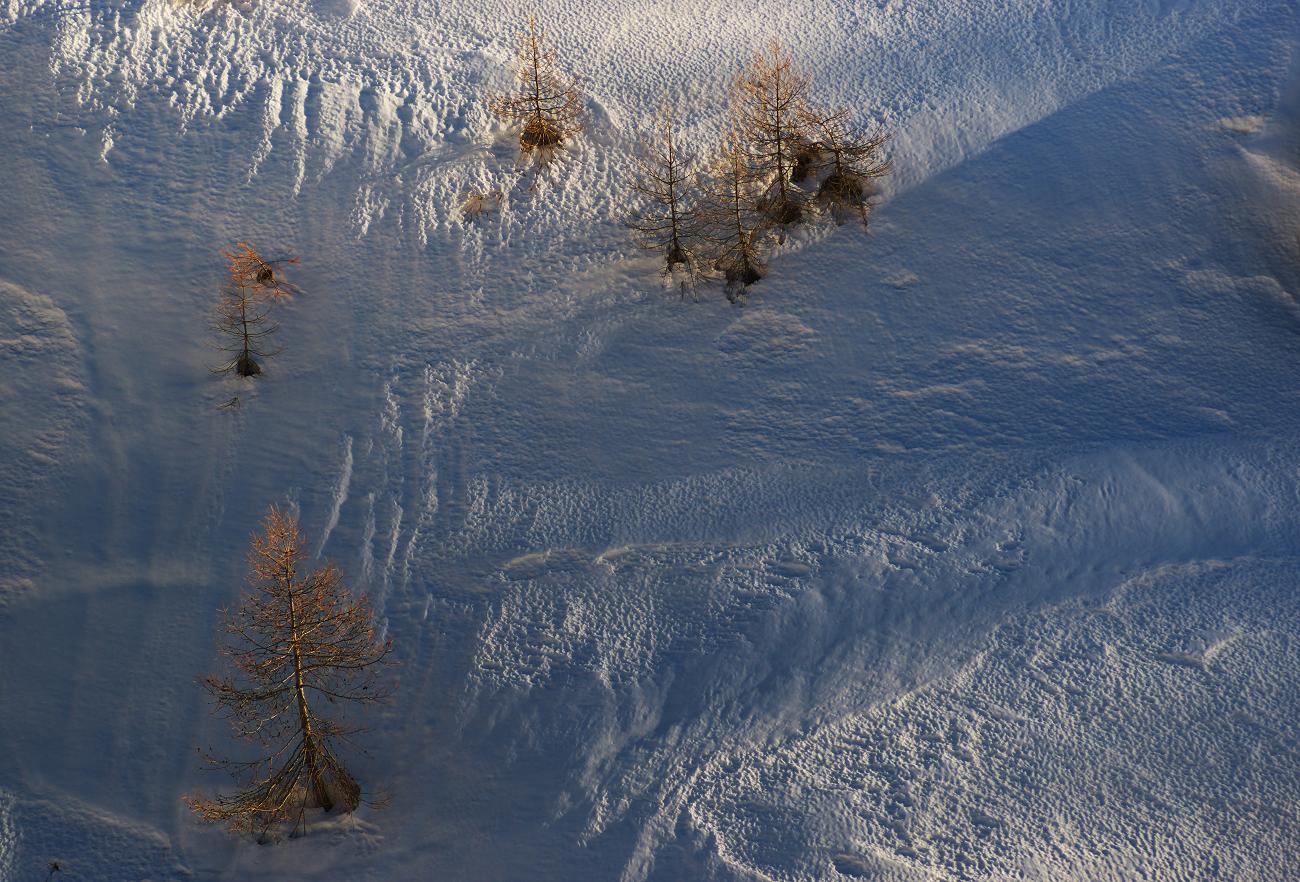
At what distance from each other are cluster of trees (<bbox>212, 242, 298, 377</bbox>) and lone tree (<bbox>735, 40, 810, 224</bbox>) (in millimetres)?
6542

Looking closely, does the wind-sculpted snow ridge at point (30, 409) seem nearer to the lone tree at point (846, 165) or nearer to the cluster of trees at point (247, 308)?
the cluster of trees at point (247, 308)

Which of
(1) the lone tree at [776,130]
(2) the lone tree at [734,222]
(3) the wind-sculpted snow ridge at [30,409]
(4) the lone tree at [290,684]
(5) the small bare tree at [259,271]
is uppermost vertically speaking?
(1) the lone tree at [776,130]

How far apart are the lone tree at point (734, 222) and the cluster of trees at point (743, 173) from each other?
14 millimetres

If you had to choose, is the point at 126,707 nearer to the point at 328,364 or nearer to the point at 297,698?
the point at 297,698

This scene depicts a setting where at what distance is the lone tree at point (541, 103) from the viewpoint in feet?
61.4

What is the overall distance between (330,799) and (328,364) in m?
5.76

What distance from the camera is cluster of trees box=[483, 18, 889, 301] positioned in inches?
699

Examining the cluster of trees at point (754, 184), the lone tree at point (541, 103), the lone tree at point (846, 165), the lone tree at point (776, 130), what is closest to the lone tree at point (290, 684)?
the cluster of trees at point (754, 184)

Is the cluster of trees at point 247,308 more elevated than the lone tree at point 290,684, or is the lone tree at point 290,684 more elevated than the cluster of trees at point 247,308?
the cluster of trees at point 247,308

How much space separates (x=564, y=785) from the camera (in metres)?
14.5

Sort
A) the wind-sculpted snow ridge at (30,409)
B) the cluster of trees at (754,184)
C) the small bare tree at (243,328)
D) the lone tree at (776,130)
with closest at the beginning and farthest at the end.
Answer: the wind-sculpted snow ridge at (30,409)
the small bare tree at (243,328)
the cluster of trees at (754,184)
the lone tree at (776,130)

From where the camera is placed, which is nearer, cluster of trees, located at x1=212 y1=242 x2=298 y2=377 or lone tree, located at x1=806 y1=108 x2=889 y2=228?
cluster of trees, located at x1=212 y1=242 x2=298 y2=377

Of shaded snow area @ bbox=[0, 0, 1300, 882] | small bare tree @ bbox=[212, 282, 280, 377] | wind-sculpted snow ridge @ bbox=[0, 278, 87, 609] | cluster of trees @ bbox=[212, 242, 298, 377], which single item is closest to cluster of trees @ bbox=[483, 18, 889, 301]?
shaded snow area @ bbox=[0, 0, 1300, 882]

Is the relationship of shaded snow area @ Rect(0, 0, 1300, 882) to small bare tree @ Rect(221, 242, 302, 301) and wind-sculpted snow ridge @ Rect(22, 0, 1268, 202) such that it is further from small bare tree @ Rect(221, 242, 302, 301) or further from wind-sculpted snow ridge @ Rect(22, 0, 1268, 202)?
small bare tree @ Rect(221, 242, 302, 301)
